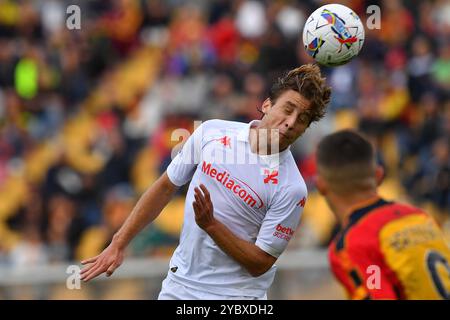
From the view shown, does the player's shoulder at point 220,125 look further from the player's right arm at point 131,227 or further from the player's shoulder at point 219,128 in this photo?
the player's right arm at point 131,227

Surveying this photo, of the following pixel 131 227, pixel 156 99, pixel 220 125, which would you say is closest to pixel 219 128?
pixel 220 125

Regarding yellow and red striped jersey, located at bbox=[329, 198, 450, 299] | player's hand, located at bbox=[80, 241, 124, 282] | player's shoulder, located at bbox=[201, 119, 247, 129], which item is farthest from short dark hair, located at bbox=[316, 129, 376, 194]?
player's hand, located at bbox=[80, 241, 124, 282]

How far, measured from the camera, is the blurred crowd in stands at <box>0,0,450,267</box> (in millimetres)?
12445

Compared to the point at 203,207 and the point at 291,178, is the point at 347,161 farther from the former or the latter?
the point at 203,207

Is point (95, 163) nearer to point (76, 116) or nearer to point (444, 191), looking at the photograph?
point (76, 116)

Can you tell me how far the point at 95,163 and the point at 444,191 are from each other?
15.9 feet

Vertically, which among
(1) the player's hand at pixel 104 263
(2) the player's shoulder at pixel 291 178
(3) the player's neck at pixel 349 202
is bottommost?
(1) the player's hand at pixel 104 263

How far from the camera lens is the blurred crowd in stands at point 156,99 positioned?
40.8ft

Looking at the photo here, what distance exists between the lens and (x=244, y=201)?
6078mm

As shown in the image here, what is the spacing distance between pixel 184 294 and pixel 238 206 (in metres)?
0.64

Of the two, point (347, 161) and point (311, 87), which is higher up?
point (311, 87)

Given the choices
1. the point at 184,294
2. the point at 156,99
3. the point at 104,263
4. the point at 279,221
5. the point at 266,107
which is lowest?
the point at 184,294

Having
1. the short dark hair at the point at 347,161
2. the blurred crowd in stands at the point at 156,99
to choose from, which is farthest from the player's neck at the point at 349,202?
the blurred crowd in stands at the point at 156,99

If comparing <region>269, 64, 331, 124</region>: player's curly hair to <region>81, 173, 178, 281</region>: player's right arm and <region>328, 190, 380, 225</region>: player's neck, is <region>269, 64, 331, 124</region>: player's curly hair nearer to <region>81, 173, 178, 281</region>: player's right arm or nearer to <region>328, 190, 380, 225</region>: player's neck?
<region>328, 190, 380, 225</region>: player's neck
